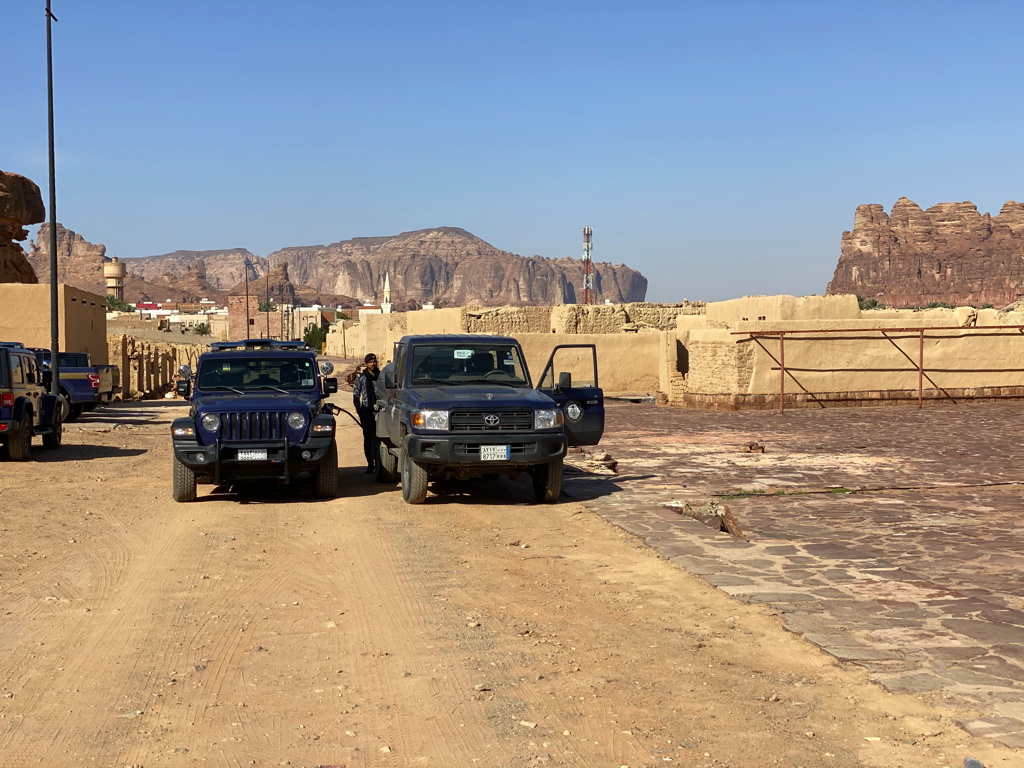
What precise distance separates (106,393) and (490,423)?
22.2 m

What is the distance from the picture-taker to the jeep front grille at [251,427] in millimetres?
12039

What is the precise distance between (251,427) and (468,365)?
2844 mm

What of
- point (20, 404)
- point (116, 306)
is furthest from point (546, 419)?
point (116, 306)

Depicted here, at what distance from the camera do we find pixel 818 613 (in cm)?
715

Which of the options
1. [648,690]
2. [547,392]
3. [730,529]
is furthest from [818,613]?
[547,392]

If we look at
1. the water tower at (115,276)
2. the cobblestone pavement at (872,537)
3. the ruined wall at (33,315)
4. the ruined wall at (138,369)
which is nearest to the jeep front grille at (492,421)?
the cobblestone pavement at (872,537)

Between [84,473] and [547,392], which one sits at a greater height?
[547,392]

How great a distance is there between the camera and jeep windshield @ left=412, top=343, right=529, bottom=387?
43.4 feet

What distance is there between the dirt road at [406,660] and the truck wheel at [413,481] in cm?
136

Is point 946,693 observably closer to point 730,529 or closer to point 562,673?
point 562,673

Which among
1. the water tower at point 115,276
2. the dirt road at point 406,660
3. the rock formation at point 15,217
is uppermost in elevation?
the water tower at point 115,276

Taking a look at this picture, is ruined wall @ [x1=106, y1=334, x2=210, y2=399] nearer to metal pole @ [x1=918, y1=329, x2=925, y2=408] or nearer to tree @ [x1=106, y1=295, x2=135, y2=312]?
metal pole @ [x1=918, y1=329, x2=925, y2=408]

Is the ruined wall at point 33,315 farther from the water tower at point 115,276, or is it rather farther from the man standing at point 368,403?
the water tower at point 115,276

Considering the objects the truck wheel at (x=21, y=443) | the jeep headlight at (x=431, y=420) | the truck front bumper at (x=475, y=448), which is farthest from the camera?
the truck wheel at (x=21, y=443)
